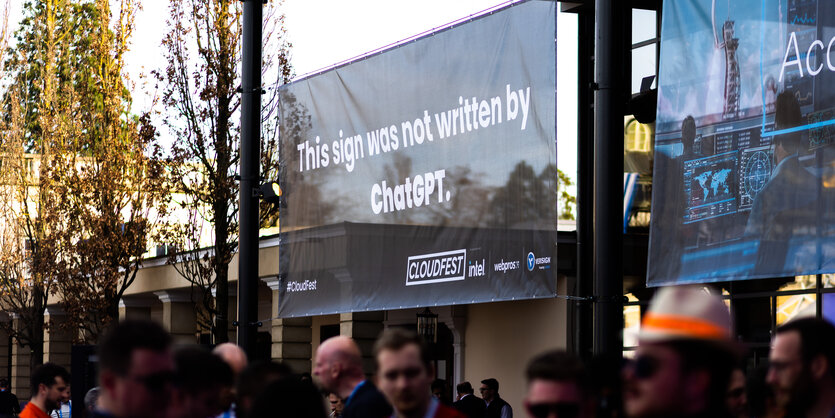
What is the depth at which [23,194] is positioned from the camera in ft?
116

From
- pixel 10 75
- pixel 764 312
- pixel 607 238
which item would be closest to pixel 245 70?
pixel 607 238

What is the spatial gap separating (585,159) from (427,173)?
4421 millimetres

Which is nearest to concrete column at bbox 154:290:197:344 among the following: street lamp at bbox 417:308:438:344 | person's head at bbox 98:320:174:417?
street lamp at bbox 417:308:438:344

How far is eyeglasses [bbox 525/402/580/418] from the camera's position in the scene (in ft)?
13.8

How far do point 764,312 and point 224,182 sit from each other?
445 inches

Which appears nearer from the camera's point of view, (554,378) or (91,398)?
(554,378)

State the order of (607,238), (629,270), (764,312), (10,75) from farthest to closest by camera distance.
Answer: (10,75)
(629,270)
(764,312)
(607,238)

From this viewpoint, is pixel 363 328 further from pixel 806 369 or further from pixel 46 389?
pixel 806 369

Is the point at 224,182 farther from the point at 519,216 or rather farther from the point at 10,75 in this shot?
the point at 10,75

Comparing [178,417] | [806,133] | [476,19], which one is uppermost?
[476,19]

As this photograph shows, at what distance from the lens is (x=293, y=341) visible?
28406 mm

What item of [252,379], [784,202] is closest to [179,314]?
[784,202]

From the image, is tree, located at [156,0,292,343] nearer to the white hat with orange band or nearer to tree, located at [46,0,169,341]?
tree, located at [46,0,169,341]

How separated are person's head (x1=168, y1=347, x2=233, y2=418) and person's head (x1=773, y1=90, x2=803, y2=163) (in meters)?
6.58
